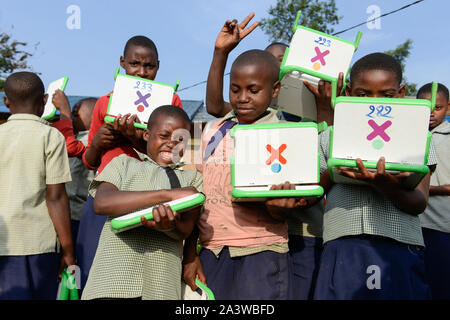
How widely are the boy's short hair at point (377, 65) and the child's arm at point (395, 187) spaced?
57 centimetres

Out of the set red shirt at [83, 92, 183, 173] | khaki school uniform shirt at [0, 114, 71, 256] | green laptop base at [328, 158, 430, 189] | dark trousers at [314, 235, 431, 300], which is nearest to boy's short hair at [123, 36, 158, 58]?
red shirt at [83, 92, 183, 173]

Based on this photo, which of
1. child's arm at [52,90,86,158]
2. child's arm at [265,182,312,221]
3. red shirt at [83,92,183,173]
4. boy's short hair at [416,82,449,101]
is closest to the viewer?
child's arm at [265,182,312,221]

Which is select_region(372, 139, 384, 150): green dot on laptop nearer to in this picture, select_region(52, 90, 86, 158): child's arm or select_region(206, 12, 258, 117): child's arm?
select_region(206, 12, 258, 117): child's arm

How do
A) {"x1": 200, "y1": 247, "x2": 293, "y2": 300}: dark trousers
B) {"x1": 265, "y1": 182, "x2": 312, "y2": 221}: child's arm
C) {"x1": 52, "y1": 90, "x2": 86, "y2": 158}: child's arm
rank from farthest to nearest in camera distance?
{"x1": 52, "y1": 90, "x2": 86, "y2": 158}: child's arm → {"x1": 200, "y1": 247, "x2": 293, "y2": 300}: dark trousers → {"x1": 265, "y1": 182, "x2": 312, "y2": 221}: child's arm

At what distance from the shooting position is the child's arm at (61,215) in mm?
2566

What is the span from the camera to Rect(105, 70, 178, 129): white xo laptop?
2.61 m

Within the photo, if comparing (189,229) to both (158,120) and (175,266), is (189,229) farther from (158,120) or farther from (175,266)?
(158,120)

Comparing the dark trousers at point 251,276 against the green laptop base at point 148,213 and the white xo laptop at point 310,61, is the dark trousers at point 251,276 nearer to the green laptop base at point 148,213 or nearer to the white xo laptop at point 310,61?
the green laptop base at point 148,213

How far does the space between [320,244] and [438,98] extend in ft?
6.63

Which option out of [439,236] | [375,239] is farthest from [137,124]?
[439,236]

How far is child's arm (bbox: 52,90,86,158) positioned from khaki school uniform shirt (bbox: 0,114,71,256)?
638mm

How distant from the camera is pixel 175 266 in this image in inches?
79.9

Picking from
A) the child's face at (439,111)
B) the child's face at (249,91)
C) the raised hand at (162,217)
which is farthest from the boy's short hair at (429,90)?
the raised hand at (162,217)
